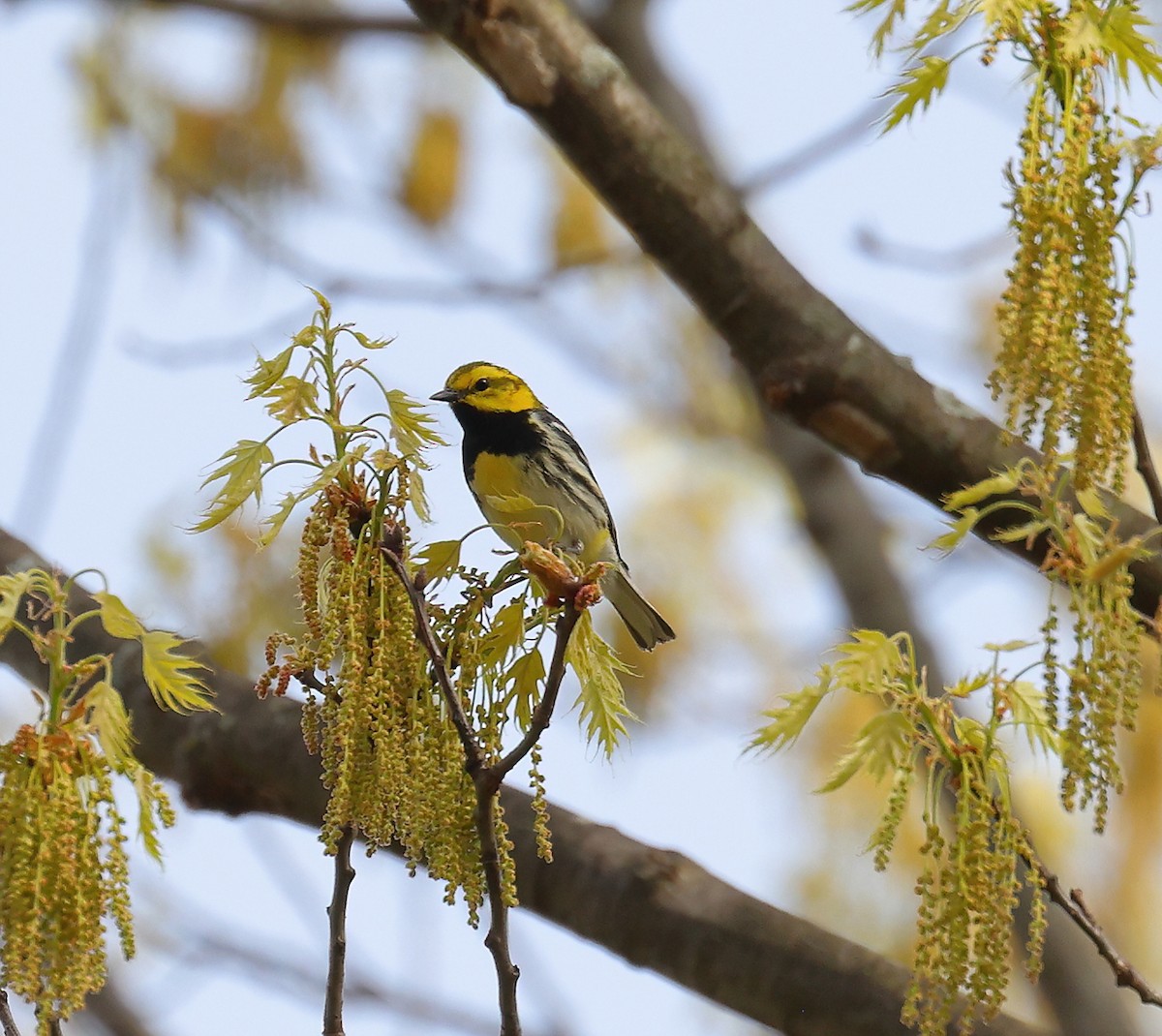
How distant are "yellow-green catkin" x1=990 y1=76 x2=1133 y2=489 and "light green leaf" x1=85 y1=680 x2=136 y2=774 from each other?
3.35ft

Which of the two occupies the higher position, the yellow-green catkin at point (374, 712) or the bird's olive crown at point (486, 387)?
the bird's olive crown at point (486, 387)

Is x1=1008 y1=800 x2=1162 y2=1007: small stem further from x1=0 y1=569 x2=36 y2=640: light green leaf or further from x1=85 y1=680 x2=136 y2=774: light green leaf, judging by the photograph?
x1=0 y1=569 x2=36 y2=640: light green leaf

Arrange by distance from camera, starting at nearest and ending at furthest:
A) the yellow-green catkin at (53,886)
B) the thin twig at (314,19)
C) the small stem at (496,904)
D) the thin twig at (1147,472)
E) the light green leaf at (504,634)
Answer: the yellow-green catkin at (53,886)
the small stem at (496,904)
the light green leaf at (504,634)
the thin twig at (1147,472)
the thin twig at (314,19)

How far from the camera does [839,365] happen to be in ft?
8.20

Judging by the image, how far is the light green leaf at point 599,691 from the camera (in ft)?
5.94

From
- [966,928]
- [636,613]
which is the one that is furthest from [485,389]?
[966,928]

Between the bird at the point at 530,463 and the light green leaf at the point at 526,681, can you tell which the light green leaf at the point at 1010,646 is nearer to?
the light green leaf at the point at 526,681

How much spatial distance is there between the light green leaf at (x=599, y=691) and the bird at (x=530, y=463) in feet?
5.58

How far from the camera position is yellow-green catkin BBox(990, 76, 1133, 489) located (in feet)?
5.12

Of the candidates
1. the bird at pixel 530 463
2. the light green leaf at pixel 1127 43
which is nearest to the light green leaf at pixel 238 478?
the light green leaf at pixel 1127 43

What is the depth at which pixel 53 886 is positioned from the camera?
142cm

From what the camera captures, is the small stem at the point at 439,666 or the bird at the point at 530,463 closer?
the small stem at the point at 439,666

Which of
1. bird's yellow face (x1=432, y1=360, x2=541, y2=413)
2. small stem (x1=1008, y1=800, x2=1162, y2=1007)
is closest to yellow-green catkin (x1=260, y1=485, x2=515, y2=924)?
small stem (x1=1008, y1=800, x2=1162, y2=1007)

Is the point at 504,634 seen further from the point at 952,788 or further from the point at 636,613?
the point at 636,613
